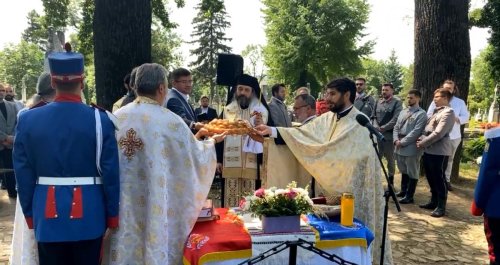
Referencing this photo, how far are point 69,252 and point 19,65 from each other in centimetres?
6087

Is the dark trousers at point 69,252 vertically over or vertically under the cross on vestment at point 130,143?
under

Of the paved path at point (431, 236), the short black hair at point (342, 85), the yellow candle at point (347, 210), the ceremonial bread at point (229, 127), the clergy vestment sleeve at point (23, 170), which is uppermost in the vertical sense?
the short black hair at point (342, 85)

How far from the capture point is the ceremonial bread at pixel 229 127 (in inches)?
174

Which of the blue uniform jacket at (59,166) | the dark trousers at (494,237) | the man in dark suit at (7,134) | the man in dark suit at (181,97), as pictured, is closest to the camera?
the blue uniform jacket at (59,166)

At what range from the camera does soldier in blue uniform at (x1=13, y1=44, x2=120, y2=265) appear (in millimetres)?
2809

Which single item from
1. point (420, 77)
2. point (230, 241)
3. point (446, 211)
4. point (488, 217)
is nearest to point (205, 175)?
point (230, 241)

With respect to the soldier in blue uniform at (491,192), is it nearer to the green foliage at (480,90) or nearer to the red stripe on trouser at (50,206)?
the red stripe on trouser at (50,206)

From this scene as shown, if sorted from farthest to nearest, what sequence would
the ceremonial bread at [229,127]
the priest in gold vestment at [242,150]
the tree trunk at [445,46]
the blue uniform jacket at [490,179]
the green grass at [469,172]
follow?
the green grass at [469,172] → the tree trunk at [445,46] → the priest in gold vestment at [242,150] → the ceremonial bread at [229,127] → the blue uniform jacket at [490,179]

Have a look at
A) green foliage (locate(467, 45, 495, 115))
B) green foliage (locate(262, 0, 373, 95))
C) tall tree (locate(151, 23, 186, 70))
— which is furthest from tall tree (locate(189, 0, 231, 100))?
green foliage (locate(467, 45, 495, 115))

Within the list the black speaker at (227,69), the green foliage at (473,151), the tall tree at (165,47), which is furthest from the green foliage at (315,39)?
the black speaker at (227,69)

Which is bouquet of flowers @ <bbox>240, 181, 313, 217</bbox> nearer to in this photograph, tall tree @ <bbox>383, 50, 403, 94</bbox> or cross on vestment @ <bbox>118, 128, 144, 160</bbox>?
cross on vestment @ <bbox>118, 128, 144, 160</bbox>

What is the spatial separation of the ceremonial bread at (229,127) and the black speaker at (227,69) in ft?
5.55

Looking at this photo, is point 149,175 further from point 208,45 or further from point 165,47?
point 208,45

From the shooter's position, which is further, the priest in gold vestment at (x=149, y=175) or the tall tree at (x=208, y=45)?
the tall tree at (x=208, y=45)
